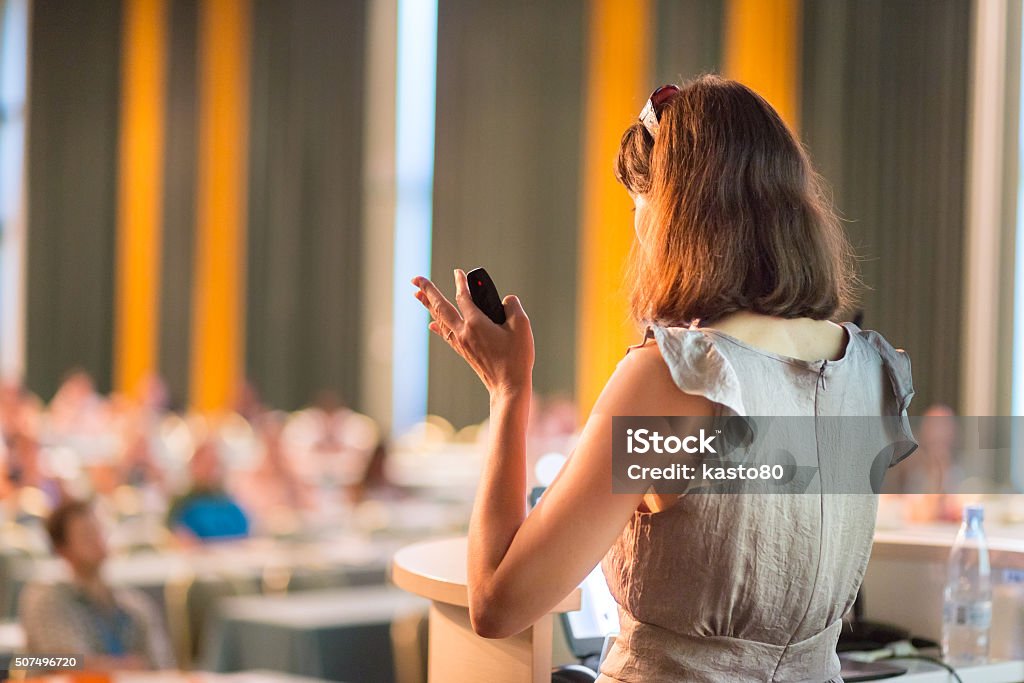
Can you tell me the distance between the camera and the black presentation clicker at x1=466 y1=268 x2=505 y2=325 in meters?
1.41

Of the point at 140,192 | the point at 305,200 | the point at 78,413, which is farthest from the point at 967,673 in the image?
the point at 140,192

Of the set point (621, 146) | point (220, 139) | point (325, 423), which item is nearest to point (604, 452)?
point (621, 146)

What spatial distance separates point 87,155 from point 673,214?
514 inches

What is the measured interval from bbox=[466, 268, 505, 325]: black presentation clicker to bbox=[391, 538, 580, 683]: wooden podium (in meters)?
0.45

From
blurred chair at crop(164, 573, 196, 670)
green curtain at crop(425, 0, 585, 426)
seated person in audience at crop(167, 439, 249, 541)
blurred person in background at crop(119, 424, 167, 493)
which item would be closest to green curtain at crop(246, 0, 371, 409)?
green curtain at crop(425, 0, 585, 426)

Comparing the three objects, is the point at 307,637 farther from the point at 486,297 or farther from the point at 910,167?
Result: the point at 910,167

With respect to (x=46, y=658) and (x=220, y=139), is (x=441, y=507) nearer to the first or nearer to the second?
(x=46, y=658)

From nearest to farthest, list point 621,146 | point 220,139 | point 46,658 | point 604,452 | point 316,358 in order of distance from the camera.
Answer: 1. point 604,452
2. point 621,146
3. point 46,658
4. point 316,358
5. point 220,139

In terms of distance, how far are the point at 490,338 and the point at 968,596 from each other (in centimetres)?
121

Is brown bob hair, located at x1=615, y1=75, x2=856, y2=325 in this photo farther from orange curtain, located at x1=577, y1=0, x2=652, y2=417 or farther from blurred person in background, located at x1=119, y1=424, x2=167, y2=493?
orange curtain, located at x1=577, y1=0, x2=652, y2=417

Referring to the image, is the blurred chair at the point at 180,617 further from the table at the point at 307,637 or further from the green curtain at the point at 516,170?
the green curtain at the point at 516,170

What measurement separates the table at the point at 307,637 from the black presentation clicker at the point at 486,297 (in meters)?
2.40

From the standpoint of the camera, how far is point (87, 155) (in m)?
13.3

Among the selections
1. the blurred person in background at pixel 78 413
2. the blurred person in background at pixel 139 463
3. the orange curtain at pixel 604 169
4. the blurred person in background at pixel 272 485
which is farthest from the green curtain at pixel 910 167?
the blurred person in background at pixel 78 413
